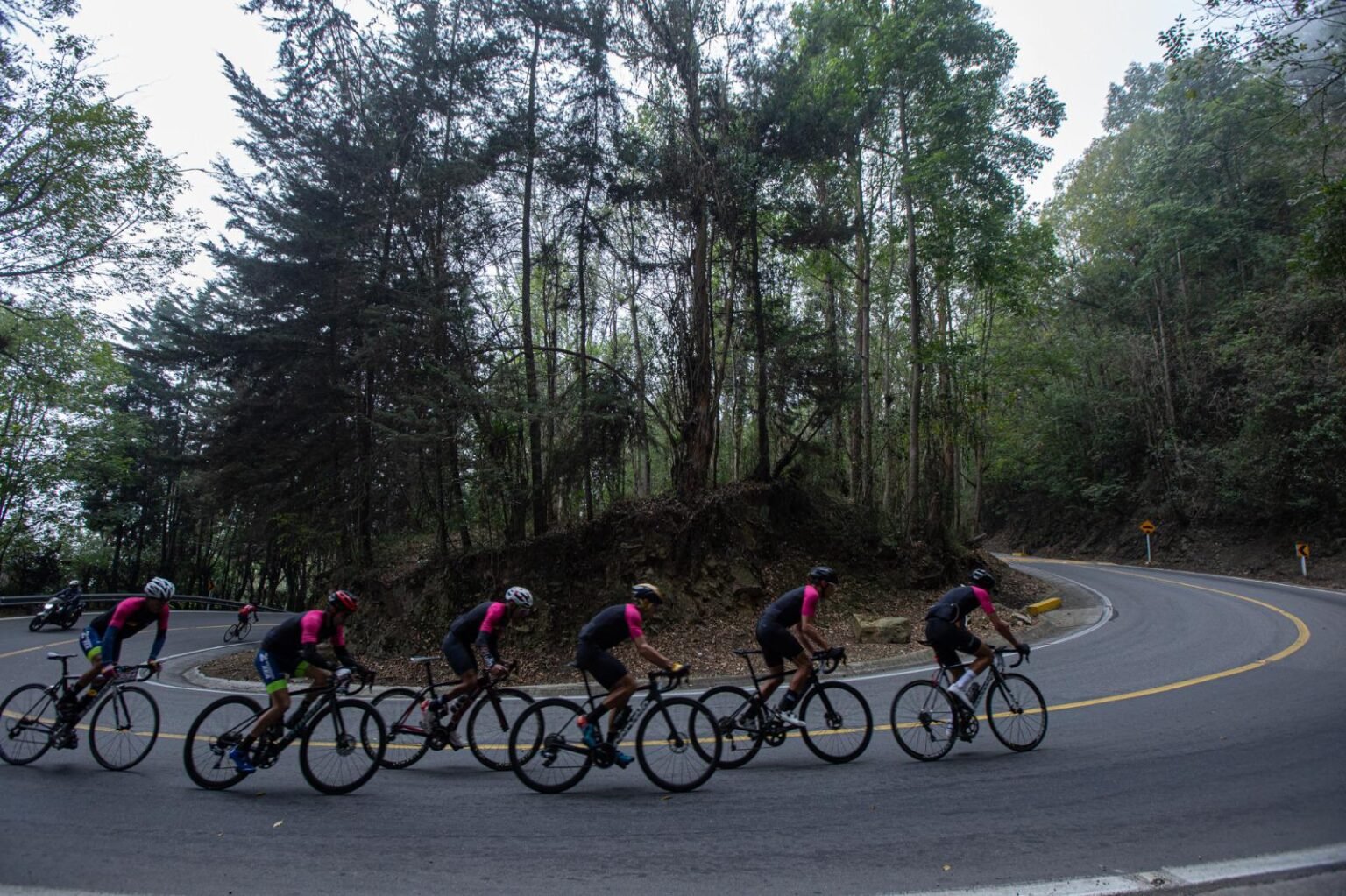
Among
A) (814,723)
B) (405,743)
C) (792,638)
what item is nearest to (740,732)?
(814,723)

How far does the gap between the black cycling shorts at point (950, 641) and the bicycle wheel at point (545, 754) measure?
10.9ft

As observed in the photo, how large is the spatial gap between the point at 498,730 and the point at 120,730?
11.6ft

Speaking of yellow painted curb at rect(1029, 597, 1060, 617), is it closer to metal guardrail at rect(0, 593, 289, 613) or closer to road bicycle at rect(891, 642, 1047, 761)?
road bicycle at rect(891, 642, 1047, 761)

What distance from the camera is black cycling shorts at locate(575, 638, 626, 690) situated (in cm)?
590

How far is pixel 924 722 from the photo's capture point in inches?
248

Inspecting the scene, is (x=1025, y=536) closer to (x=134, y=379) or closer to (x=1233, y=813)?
(x=1233, y=813)

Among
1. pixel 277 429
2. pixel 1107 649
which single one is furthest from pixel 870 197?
pixel 277 429

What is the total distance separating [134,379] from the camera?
3183 centimetres

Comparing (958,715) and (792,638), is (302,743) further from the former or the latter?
(958,715)

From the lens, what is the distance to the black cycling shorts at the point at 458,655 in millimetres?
6704

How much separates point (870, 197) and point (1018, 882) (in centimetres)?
1910

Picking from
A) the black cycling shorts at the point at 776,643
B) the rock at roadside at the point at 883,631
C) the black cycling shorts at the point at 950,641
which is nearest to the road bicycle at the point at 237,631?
the rock at roadside at the point at 883,631

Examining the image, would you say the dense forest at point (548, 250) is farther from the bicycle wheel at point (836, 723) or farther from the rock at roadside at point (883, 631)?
the bicycle wheel at point (836, 723)

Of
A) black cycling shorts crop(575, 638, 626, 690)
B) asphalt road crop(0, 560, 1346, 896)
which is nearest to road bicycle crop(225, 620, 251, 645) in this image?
asphalt road crop(0, 560, 1346, 896)
